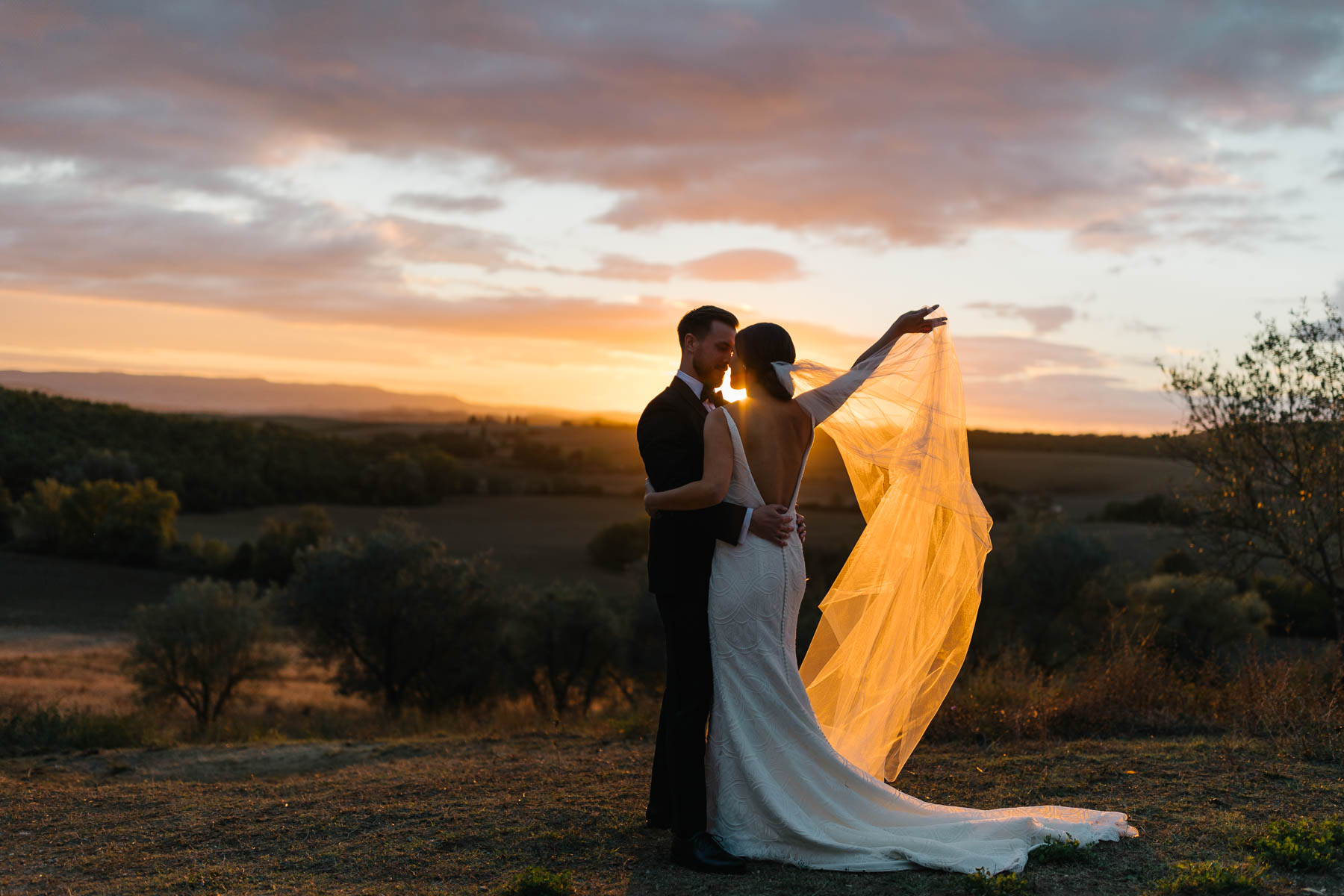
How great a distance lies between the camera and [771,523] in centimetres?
465

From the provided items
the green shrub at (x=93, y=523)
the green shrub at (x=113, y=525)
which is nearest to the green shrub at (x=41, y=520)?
the green shrub at (x=93, y=523)

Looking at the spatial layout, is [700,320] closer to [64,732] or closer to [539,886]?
[539,886]

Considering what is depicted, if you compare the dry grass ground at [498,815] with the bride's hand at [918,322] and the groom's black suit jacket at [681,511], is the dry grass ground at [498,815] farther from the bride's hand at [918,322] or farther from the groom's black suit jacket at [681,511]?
the bride's hand at [918,322]

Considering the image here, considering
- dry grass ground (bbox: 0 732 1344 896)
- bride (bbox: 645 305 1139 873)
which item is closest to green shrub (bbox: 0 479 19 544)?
dry grass ground (bbox: 0 732 1344 896)

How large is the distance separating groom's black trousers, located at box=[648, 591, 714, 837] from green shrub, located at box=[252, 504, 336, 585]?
164 feet

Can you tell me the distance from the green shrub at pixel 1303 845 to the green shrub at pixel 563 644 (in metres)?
26.0

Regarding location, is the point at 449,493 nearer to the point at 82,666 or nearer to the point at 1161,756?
the point at 82,666

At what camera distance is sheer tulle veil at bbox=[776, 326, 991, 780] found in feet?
17.2

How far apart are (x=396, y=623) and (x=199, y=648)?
5916 millimetres

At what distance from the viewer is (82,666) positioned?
96.4ft

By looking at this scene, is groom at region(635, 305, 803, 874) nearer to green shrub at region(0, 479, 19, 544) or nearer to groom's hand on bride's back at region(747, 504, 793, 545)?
groom's hand on bride's back at region(747, 504, 793, 545)

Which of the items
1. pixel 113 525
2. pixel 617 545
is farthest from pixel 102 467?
pixel 617 545

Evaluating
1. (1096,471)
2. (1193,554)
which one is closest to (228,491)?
(1096,471)

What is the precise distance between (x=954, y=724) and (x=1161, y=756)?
154 centimetres
